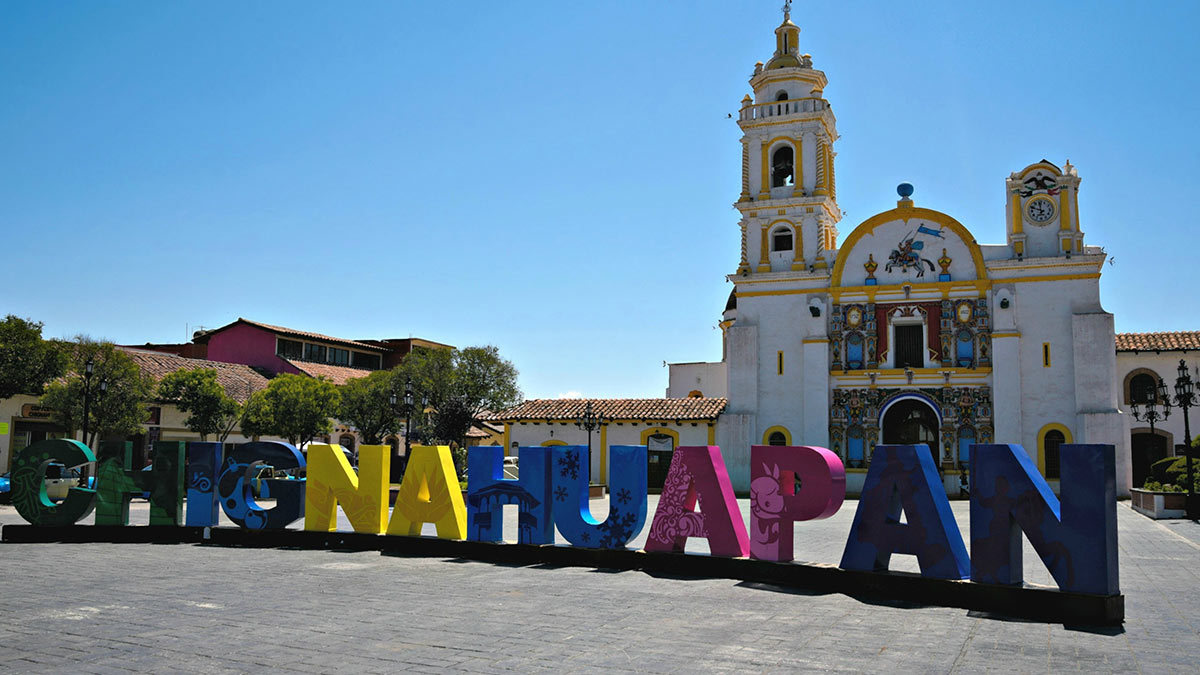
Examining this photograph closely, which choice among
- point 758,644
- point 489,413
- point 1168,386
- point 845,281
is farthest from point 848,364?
point 758,644

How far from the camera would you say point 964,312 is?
35312 mm

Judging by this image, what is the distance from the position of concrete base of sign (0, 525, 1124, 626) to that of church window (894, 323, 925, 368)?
83.8 feet

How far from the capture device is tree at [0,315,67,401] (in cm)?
3312

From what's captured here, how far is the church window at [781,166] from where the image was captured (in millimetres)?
39469

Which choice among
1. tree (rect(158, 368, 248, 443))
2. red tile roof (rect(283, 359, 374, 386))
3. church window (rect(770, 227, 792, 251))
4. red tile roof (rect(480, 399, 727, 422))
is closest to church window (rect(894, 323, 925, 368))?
church window (rect(770, 227, 792, 251))

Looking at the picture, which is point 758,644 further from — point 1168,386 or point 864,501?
point 1168,386

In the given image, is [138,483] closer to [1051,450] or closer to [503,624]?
[503,624]

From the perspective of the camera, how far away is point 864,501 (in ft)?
37.8

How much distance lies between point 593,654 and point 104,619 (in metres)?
5.10

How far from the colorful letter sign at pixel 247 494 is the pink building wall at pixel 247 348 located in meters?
36.6

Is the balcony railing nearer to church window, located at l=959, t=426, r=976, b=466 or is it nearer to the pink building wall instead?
church window, located at l=959, t=426, r=976, b=466

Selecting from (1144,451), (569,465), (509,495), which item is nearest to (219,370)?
(509,495)

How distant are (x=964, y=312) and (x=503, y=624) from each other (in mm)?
30413

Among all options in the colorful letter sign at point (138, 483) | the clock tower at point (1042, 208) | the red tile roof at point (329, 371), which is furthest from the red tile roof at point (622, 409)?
the colorful letter sign at point (138, 483)
